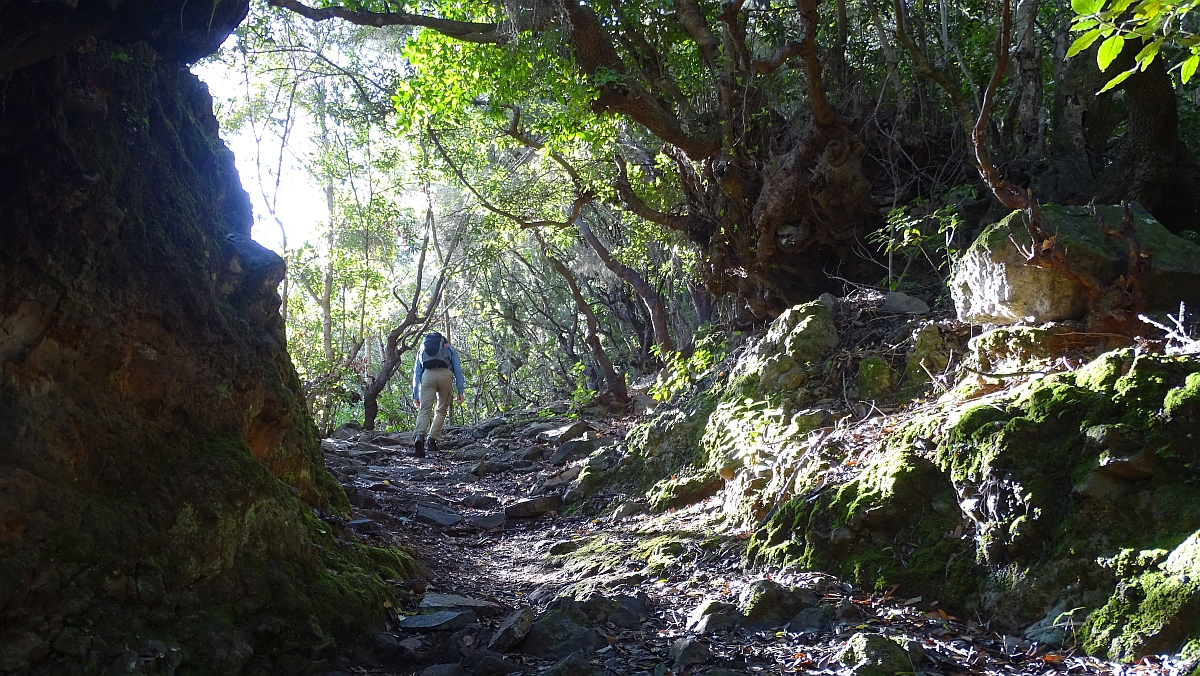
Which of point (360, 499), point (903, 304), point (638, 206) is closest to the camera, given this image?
point (903, 304)

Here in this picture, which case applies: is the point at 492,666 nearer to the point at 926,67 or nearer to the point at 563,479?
the point at 563,479

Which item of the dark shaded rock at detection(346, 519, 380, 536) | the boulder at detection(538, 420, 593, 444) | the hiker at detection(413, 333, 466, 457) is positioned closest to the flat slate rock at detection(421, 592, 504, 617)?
the dark shaded rock at detection(346, 519, 380, 536)

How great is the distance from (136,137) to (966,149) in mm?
7201

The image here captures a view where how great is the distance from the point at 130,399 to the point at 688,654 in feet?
9.38

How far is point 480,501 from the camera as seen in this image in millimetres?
8109

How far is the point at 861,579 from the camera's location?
382cm

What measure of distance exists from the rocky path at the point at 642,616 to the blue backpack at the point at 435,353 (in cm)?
418

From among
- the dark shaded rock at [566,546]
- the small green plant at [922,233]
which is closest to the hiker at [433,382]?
the dark shaded rock at [566,546]

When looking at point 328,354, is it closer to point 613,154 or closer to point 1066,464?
point 613,154

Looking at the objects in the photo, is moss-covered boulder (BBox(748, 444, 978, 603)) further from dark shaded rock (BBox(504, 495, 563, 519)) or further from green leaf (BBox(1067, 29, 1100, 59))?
dark shaded rock (BBox(504, 495, 563, 519))

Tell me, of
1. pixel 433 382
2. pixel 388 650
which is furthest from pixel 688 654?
pixel 433 382

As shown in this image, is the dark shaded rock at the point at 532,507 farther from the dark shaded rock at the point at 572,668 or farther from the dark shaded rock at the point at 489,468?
the dark shaded rock at the point at 572,668

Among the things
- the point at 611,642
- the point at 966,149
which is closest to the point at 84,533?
the point at 611,642

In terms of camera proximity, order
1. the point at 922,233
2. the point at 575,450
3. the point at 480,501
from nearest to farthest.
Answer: the point at 922,233
the point at 480,501
the point at 575,450
